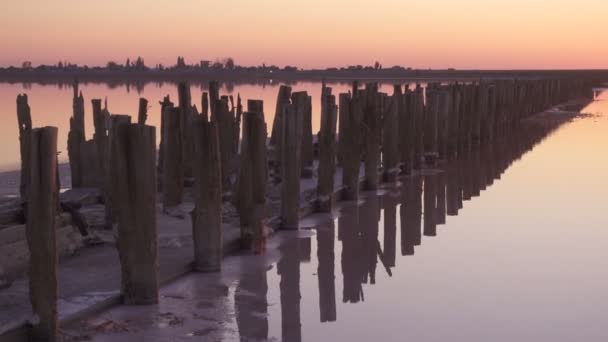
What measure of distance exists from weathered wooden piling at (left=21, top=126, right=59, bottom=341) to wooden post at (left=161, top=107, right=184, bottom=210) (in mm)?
4911

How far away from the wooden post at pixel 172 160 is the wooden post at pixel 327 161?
176 centimetres

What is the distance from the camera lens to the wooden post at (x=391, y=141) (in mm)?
14384

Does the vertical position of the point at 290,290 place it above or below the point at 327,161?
below

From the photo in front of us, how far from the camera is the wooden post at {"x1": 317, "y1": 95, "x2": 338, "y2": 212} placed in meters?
11.2

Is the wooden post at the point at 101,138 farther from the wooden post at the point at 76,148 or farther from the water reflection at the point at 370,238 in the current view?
the water reflection at the point at 370,238

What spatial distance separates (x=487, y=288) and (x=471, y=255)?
1.52 metres

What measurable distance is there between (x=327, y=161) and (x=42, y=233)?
5.82m

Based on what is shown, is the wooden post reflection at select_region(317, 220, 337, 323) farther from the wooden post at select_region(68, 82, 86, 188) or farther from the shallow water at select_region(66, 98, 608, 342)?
the wooden post at select_region(68, 82, 86, 188)

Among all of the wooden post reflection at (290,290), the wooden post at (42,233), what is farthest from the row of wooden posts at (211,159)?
the wooden post reflection at (290,290)

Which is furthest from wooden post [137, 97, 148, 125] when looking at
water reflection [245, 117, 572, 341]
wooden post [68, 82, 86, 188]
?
water reflection [245, 117, 572, 341]

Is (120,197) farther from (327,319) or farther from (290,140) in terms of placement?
(290,140)

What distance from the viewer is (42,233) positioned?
5754mm

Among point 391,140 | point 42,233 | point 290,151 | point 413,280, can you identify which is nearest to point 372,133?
point 391,140

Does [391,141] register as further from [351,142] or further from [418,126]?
[351,142]
